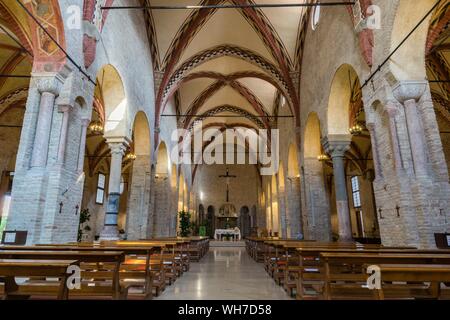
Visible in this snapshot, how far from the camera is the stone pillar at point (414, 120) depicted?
18.4 feet

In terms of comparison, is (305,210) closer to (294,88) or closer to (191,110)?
(294,88)

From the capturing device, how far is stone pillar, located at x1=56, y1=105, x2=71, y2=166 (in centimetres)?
641

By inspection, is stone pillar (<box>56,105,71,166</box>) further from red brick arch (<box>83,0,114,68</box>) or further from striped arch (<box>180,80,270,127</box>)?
striped arch (<box>180,80,270,127</box>)

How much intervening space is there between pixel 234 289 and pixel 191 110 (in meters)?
16.9

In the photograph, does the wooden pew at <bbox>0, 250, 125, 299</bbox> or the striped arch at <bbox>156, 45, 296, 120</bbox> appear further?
the striped arch at <bbox>156, 45, 296, 120</bbox>

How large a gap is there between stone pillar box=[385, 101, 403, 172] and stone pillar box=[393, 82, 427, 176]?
7.5 inches

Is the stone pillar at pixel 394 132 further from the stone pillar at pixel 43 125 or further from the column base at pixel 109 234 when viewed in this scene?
the column base at pixel 109 234

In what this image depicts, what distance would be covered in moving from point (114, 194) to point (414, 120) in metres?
9.13

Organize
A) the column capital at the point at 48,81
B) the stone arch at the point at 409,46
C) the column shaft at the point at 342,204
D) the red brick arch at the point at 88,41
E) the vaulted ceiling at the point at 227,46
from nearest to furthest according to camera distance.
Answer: the stone arch at the point at 409,46 → the column capital at the point at 48,81 → the red brick arch at the point at 88,41 → the column shaft at the point at 342,204 → the vaulted ceiling at the point at 227,46

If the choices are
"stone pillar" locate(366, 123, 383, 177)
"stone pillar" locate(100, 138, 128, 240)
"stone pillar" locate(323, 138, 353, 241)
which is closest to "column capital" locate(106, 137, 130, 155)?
"stone pillar" locate(100, 138, 128, 240)

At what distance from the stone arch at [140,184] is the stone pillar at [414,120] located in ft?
33.0

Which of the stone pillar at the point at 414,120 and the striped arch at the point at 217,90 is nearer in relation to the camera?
the stone pillar at the point at 414,120

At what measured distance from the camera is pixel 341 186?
9.57 metres

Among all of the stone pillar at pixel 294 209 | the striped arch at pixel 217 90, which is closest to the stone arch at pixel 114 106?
the stone pillar at pixel 294 209
